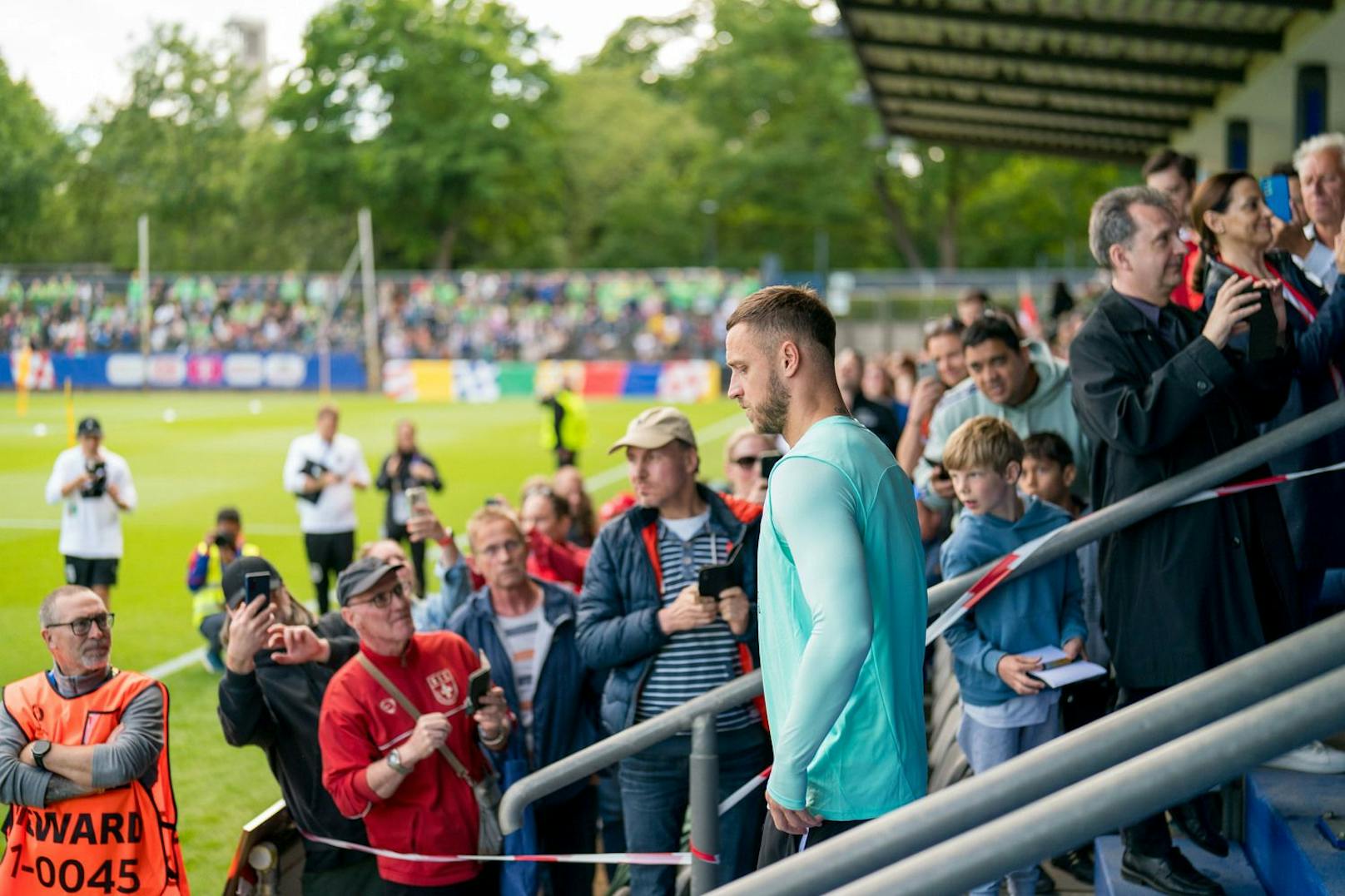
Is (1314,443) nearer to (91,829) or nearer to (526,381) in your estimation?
(91,829)

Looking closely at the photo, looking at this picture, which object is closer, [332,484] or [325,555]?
[332,484]

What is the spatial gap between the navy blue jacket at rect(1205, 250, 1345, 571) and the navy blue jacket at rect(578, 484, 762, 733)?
71.2 inches

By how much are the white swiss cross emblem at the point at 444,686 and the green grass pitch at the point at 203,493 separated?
2548 mm

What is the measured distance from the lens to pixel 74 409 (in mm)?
19297

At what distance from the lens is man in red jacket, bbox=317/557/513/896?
194 inches

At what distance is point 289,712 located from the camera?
5.40m

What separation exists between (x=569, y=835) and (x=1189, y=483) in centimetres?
292

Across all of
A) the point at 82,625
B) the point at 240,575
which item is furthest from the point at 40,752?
the point at 240,575

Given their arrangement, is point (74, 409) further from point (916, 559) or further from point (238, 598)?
point (916, 559)

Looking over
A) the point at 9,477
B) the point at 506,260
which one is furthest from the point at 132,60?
the point at 506,260

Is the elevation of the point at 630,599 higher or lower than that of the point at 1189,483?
lower

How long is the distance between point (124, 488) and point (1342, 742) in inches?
378

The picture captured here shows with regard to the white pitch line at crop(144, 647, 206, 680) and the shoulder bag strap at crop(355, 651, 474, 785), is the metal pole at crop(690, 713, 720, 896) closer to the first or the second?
the shoulder bag strap at crop(355, 651, 474, 785)

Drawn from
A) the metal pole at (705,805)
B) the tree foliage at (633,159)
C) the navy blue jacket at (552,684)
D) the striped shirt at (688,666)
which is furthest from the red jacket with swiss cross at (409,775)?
the tree foliage at (633,159)
